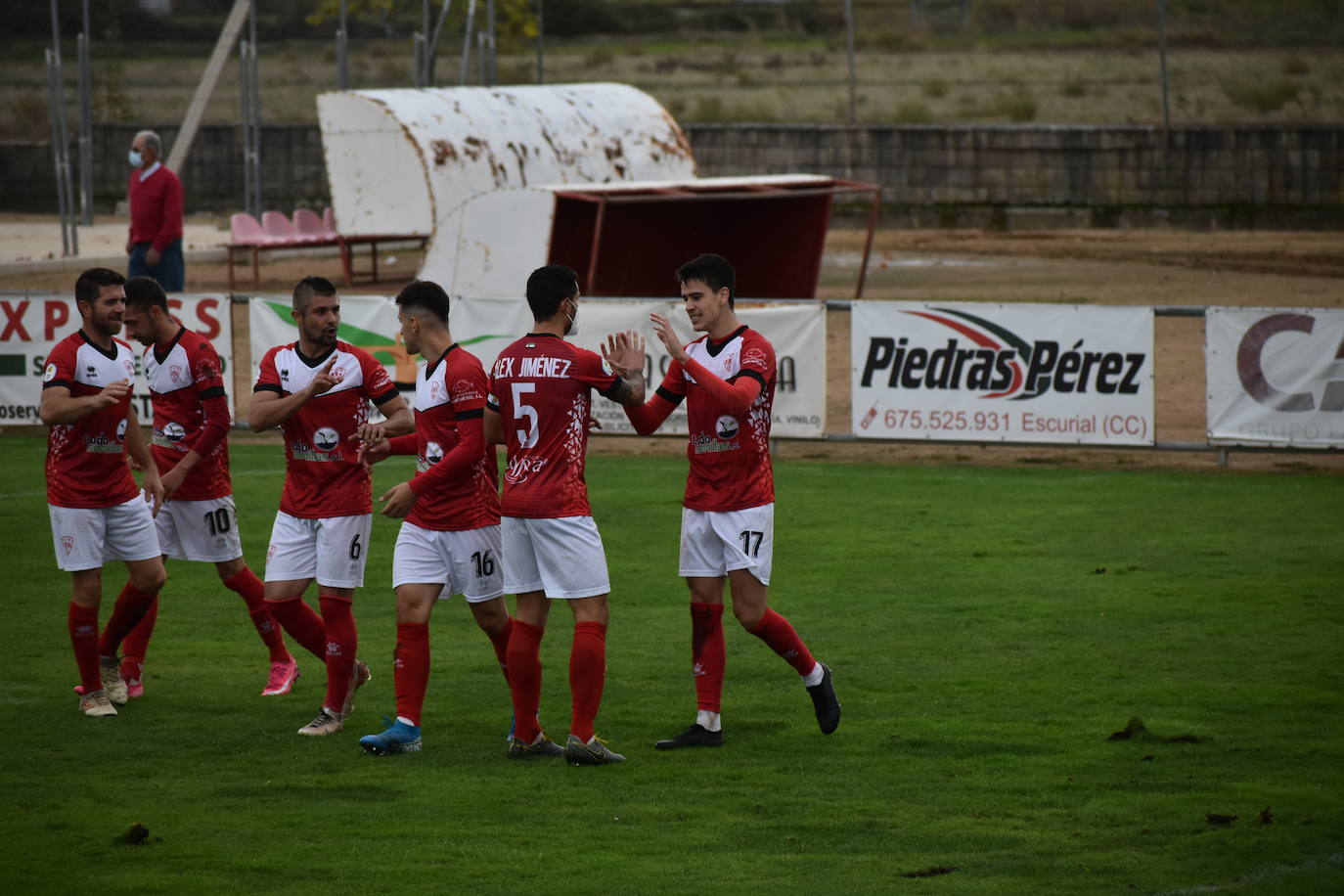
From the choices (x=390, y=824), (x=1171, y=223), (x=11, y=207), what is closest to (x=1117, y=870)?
(x=390, y=824)

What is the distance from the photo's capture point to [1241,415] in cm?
1470

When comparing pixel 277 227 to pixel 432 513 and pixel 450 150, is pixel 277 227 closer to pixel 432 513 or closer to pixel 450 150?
pixel 450 150

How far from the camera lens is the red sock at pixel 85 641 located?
7738 mm

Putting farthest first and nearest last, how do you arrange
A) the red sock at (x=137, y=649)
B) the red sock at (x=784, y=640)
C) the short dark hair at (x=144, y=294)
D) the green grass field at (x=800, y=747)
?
1. the red sock at (x=137, y=649)
2. the short dark hair at (x=144, y=294)
3. the red sock at (x=784, y=640)
4. the green grass field at (x=800, y=747)

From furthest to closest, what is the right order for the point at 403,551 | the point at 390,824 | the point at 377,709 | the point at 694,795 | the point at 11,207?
1. the point at 11,207
2. the point at 377,709
3. the point at 403,551
4. the point at 694,795
5. the point at 390,824

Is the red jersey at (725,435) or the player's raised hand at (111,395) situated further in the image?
the player's raised hand at (111,395)

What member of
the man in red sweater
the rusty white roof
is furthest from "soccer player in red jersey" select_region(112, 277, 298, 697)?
the rusty white roof

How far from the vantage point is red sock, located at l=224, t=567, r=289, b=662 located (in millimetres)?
8359

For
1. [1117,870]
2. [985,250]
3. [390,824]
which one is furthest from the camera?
[985,250]

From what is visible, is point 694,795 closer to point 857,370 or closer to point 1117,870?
point 1117,870

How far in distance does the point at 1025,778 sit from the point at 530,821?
2.05 metres

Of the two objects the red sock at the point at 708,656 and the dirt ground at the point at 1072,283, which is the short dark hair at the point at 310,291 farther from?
the dirt ground at the point at 1072,283

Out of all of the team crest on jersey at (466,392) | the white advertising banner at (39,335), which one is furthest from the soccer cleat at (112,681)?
the white advertising banner at (39,335)

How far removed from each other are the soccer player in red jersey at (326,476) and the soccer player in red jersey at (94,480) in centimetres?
79
